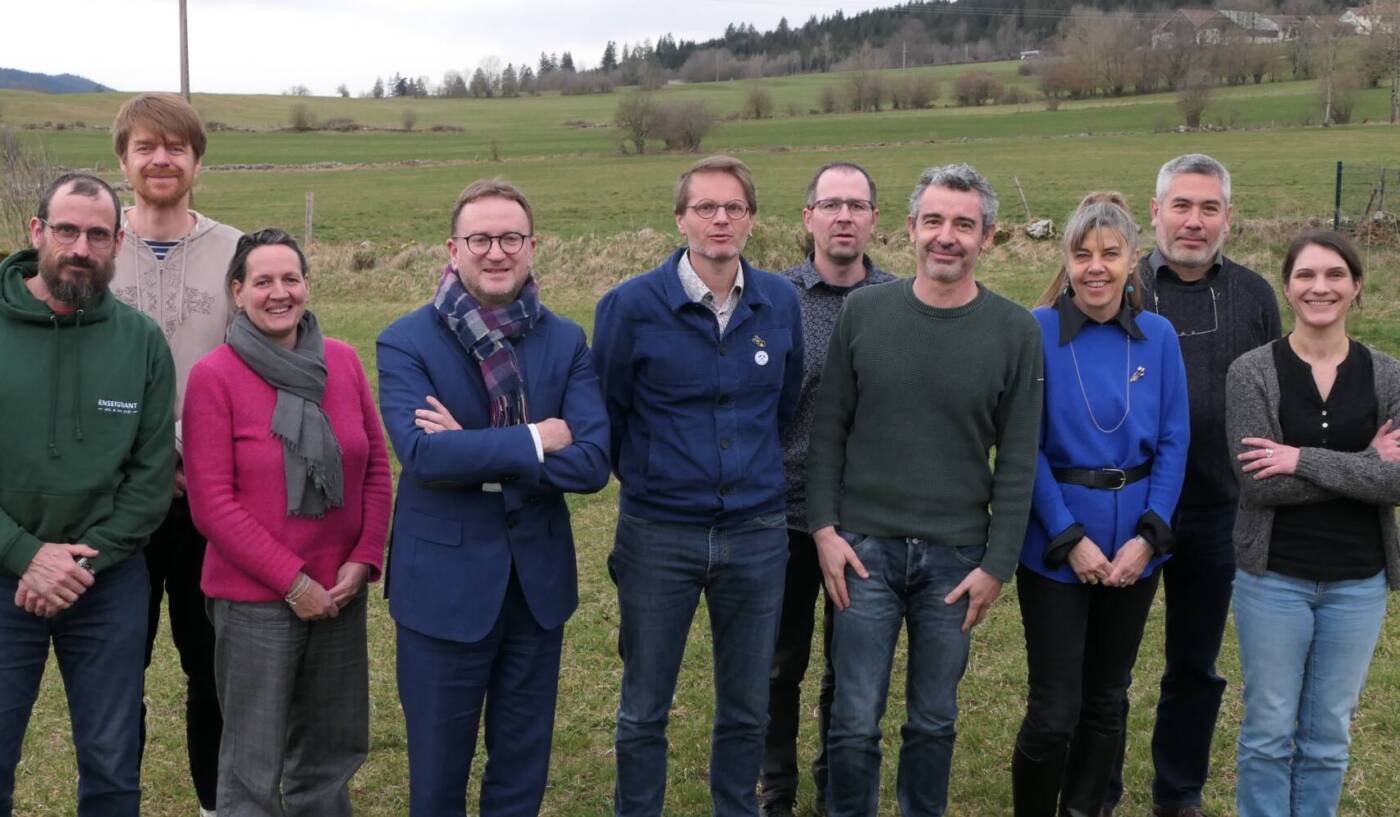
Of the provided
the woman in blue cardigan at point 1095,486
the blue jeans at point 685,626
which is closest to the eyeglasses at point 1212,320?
the woman in blue cardigan at point 1095,486

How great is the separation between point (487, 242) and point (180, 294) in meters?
1.25

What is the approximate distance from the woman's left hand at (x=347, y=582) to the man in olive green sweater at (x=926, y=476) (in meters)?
1.51

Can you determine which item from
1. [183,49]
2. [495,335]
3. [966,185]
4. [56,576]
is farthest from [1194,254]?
[183,49]

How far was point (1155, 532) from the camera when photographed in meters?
3.71

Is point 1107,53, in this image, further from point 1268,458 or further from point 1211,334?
point 1268,458

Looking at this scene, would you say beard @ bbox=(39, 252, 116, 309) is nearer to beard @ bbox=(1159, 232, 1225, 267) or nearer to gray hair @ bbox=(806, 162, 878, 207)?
gray hair @ bbox=(806, 162, 878, 207)

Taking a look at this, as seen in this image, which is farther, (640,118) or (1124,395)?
(640,118)

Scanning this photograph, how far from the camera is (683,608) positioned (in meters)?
3.83

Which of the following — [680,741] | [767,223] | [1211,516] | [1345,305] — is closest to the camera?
[1345,305]

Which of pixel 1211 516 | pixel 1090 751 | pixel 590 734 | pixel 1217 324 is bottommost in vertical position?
pixel 590 734

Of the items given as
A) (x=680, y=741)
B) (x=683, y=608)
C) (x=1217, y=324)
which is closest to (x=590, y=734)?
(x=680, y=741)

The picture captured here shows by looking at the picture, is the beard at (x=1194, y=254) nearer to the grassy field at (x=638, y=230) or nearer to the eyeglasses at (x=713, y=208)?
the eyeglasses at (x=713, y=208)

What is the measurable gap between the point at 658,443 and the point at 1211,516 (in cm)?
207

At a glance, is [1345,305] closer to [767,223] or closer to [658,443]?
[658,443]
